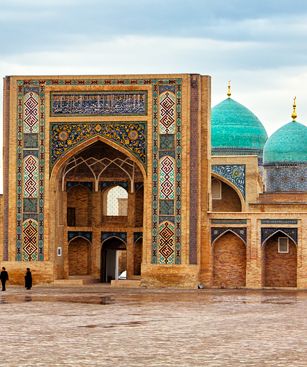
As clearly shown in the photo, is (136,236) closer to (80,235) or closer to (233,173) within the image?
(80,235)

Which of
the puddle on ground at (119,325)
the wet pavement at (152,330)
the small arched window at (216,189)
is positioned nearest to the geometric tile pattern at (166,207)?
the wet pavement at (152,330)

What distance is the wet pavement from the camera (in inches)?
414

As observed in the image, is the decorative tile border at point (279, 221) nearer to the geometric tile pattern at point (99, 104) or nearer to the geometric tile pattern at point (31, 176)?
the geometric tile pattern at point (99, 104)

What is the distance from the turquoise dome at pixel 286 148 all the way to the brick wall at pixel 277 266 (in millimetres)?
8070

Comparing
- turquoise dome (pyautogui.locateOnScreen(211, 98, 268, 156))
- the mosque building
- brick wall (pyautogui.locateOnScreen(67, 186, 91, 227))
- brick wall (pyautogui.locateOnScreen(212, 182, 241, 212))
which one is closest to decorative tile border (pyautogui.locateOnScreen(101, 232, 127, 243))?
brick wall (pyautogui.locateOnScreen(67, 186, 91, 227))

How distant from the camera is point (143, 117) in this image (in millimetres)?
25266

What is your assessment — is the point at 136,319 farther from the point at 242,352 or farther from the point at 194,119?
the point at 194,119

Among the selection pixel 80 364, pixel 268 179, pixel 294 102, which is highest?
pixel 294 102

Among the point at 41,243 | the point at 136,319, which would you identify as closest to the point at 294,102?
the point at 41,243

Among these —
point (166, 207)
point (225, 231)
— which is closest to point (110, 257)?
point (166, 207)

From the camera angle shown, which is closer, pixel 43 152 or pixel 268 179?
pixel 43 152

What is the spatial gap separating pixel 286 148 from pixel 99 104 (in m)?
10.1

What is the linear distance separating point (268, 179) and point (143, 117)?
9.71m

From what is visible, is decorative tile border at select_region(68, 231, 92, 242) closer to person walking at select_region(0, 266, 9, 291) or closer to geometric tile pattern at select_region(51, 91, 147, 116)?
person walking at select_region(0, 266, 9, 291)
